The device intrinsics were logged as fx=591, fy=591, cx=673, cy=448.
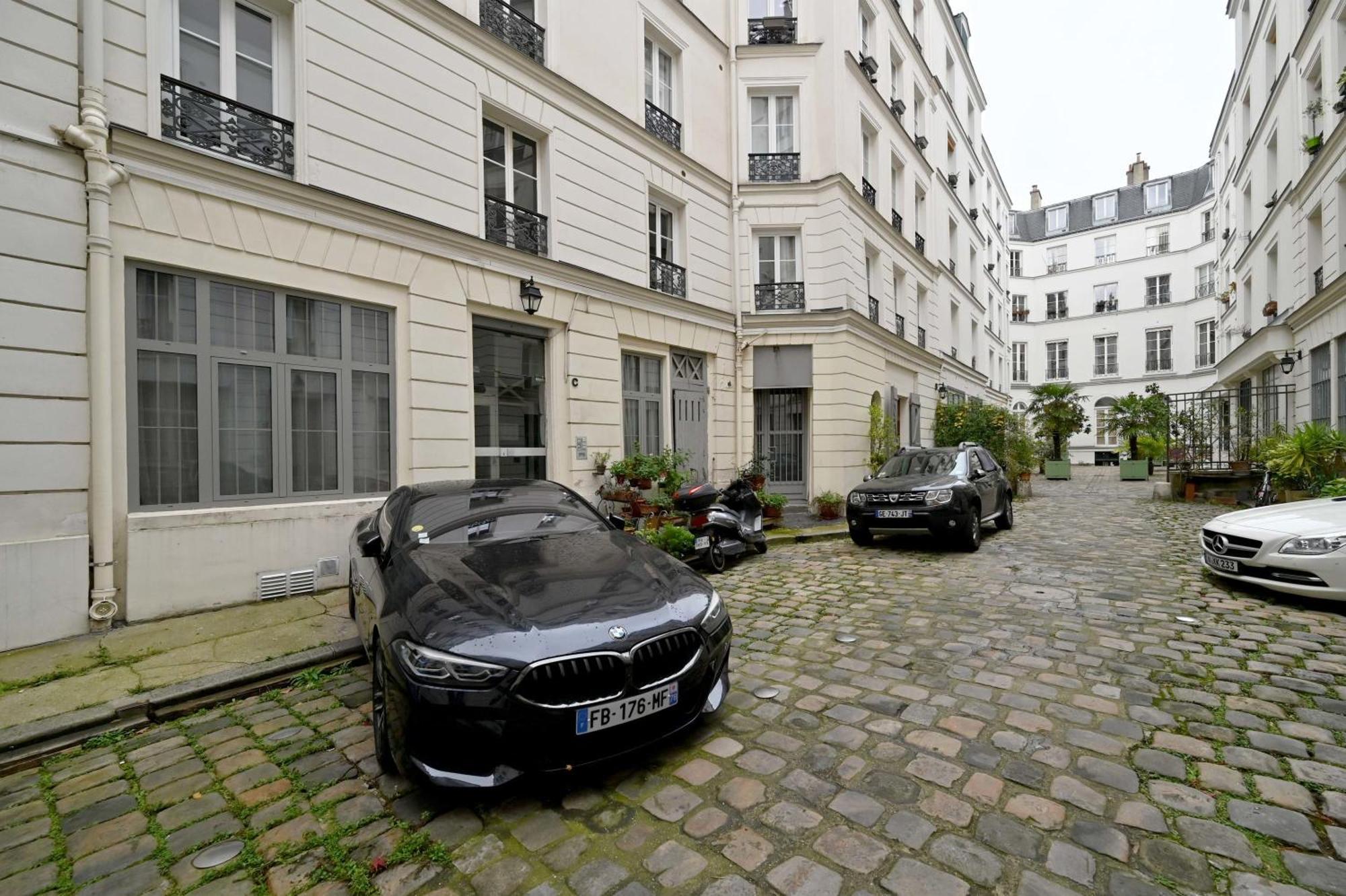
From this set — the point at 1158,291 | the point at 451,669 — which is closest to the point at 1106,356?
the point at 1158,291

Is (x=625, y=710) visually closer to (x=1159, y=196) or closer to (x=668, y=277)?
(x=668, y=277)

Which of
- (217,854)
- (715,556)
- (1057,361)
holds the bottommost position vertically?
(217,854)

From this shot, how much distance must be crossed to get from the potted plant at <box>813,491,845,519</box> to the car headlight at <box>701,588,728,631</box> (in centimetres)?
879

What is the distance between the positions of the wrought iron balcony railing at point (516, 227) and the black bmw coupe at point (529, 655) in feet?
19.3

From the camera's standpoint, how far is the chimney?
35281 mm

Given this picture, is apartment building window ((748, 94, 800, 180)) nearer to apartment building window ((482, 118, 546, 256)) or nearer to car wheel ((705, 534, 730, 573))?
apartment building window ((482, 118, 546, 256))

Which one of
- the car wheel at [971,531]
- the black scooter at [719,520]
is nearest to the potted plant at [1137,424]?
the car wheel at [971,531]

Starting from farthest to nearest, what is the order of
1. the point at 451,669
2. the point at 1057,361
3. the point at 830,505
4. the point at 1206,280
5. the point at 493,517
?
the point at 1057,361 < the point at 1206,280 < the point at 830,505 < the point at 493,517 < the point at 451,669

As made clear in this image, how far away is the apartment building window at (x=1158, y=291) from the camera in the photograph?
32844 mm

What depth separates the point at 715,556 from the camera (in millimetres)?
7535

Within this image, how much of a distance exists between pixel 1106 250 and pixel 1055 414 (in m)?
19.1

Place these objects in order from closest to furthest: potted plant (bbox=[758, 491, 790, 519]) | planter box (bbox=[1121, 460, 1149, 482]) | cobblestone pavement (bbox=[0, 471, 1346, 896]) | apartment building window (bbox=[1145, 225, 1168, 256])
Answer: cobblestone pavement (bbox=[0, 471, 1346, 896]), potted plant (bbox=[758, 491, 790, 519]), planter box (bbox=[1121, 460, 1149, 482]), apartment building window (bbox=[1145, 225, 1168, 256])

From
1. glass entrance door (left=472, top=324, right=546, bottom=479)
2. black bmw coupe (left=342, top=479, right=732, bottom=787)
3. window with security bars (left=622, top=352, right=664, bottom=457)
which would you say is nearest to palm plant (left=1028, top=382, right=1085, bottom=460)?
window with security bars (left=622, top=352, right=664, bottom=457)

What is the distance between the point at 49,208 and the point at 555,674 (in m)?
6.06
